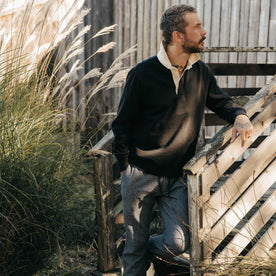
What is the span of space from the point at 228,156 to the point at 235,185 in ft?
0.67

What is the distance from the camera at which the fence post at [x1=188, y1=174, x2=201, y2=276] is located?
271 centimetres

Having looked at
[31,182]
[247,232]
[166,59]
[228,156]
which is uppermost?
[166,59]

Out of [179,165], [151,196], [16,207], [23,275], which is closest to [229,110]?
[179,165]

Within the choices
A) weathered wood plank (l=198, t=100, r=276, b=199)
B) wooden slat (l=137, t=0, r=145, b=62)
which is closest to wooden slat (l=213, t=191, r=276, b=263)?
weathered wood plank (l=198, t=100, r=276, b=199)

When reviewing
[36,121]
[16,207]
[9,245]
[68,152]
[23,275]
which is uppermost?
[36,121]

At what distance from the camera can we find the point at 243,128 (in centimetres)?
273

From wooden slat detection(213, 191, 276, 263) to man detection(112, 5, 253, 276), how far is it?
0.84 feet

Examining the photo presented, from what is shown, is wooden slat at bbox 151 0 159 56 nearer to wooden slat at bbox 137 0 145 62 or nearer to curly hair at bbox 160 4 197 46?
wooden slat at bbox 137 0 145 62

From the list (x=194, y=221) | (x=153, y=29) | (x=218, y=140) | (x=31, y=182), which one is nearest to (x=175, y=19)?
(x=218, y=140)

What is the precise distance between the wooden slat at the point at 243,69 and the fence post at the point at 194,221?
1.81 metres

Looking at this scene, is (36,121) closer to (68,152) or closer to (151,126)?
(68,152)

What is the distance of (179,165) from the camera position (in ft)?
9.65

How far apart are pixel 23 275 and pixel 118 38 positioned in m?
3.97

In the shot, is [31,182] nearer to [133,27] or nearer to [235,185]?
[235,185]
